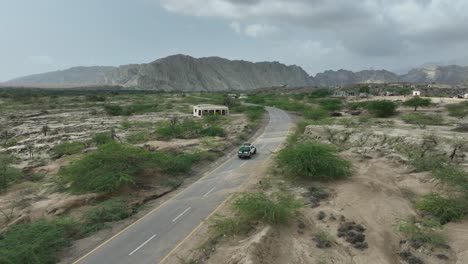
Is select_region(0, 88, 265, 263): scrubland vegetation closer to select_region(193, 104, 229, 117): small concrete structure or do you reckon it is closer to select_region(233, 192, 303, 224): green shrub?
select_region(233, 192, 303, 224): green shrub

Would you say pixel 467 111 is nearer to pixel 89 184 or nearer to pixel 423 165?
pixel 423 165

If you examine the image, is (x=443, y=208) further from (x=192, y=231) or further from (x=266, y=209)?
(x=192, y=231)

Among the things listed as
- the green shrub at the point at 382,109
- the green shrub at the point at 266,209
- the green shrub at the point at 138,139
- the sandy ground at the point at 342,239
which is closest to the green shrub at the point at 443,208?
the sandy ground at the point at 342,239

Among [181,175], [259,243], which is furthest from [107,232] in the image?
[181,175]

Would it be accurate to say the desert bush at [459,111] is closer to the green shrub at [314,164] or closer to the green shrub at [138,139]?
the green shrub at [314,164]

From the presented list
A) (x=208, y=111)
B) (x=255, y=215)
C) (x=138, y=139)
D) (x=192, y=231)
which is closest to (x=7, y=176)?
(x=138, y=139)

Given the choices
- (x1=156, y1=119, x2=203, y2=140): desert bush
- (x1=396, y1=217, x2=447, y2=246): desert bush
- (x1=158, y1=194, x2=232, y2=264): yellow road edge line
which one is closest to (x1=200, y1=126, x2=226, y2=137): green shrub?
(x1=156, y1=119, x2=203, y2=140): desert bush
